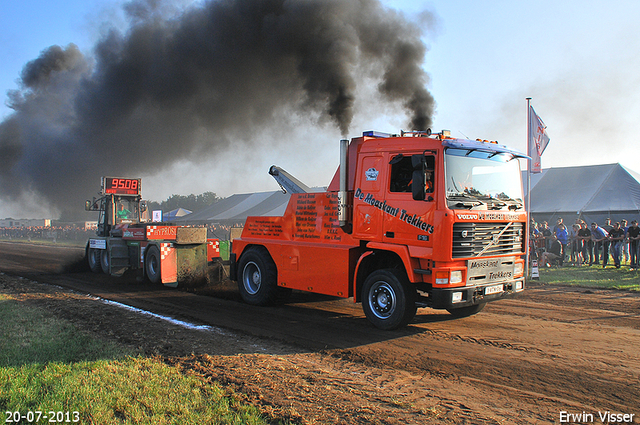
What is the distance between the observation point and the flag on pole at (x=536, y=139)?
1285 cm

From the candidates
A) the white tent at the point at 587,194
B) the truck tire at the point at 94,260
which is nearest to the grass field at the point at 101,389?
the truck tire at the point at 94,260

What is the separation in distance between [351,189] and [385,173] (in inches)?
30.2

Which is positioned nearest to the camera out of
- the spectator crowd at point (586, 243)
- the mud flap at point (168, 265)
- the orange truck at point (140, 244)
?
the mud flap at point (168, 265)

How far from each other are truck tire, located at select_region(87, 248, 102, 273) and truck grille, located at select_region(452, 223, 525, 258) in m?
12.8

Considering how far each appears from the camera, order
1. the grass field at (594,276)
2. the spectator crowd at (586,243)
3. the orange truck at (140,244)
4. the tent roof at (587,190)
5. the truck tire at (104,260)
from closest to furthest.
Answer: the grass field at (594,276) → the orange truck at (140,244) → the spectator crowd at (586,243) → the truck tire at (104,260) → the tent roof at (587,190)

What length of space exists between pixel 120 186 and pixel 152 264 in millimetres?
4857

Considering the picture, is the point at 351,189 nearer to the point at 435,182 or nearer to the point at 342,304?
the point at 435,182

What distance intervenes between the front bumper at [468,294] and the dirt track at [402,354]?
1.73 ft

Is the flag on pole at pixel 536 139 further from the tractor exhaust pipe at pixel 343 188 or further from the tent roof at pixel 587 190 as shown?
the tractor exhaust pipe at pixel 343 188

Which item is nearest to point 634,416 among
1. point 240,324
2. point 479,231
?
point 479,231

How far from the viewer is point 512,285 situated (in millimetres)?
6750

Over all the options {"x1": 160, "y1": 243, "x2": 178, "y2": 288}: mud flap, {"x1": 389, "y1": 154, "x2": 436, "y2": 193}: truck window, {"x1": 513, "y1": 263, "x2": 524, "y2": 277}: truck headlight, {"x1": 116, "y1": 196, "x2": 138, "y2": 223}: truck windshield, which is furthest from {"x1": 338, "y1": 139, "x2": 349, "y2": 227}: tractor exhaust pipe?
{"x1": 116, "y1": 196, "x2": 138, "y2": 223}: truck windshield

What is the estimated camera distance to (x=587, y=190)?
19.8 meters

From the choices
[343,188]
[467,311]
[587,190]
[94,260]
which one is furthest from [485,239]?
[587,190]
